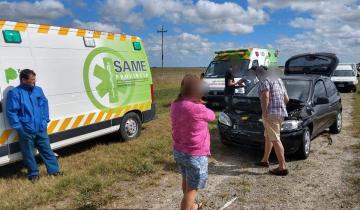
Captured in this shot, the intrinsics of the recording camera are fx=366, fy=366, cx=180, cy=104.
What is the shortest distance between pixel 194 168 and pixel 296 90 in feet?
15.1

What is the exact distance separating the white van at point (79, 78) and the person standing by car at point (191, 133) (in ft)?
10.4

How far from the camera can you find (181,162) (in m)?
3.94


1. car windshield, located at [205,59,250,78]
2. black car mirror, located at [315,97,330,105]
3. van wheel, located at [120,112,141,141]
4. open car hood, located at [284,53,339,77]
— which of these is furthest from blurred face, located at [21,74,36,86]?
car windshield, located at [205,59,250,78]

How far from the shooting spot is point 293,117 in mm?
6723

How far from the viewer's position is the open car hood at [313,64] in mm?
11109

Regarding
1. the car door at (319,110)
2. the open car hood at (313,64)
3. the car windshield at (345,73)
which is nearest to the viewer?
the car door at (319,110)

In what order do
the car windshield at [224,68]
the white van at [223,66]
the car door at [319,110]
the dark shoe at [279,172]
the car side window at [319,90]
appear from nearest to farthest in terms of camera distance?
the dark shoe at [279,172] < the car door at [319,110] < the car side window at [319,90] < the white van at [223,66] < the car windshield at [224,68]

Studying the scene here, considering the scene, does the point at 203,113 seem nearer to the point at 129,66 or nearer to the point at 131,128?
the point at 129,66

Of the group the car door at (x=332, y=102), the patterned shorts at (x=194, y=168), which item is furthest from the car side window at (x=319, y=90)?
the patterned shorts at (x=194, y=168)

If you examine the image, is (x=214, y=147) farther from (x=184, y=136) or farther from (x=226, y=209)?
(x=184, y=136)

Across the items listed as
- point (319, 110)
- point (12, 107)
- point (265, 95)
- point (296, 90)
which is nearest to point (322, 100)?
point (319, 110)

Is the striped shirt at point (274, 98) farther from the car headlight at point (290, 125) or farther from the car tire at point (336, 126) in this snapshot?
the car tire at point (336, 126)

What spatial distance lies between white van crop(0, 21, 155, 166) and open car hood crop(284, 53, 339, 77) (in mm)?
5138

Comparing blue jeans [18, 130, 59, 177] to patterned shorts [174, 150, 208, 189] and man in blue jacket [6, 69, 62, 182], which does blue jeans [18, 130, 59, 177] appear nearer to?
man in blue jacket [6, 69, 62, 182]
